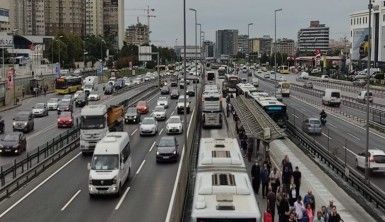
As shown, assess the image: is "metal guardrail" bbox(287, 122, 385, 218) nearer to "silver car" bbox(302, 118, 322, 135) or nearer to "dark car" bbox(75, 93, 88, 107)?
"silver car" bbox(302, 118, 322, 135)

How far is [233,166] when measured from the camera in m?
21.0

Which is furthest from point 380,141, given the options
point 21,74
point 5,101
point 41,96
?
point 21,74

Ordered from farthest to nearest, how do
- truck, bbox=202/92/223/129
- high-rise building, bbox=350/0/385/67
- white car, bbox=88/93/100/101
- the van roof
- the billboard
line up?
1. the billboard
2. high-rise building, bbox=350/0/385/67
3. white car, bbox=88/93/100/101
4. truck, bbox=202/92/223/129
5. the van roof

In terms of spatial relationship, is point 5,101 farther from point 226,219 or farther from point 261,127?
point 226,219

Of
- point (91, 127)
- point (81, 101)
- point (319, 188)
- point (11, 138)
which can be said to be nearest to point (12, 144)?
point (11, 138)

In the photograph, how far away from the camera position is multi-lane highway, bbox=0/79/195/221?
912 inches

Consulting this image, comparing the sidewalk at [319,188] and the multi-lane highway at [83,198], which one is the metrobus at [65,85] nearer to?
the sidewalk at [319,188]

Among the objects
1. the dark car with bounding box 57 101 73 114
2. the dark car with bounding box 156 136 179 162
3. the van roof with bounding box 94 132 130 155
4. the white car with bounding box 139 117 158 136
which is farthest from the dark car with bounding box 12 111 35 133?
the van roof with bounding box 94 132 130 155

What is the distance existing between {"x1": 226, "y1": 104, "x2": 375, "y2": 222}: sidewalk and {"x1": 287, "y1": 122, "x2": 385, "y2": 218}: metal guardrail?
44 cm

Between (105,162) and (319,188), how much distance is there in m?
9.85

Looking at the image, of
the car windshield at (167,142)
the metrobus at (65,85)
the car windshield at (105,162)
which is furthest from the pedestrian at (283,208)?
the metrobus at (65,85)

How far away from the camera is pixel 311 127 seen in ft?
152

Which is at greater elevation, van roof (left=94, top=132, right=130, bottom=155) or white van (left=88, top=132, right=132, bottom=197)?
van roof (left=94, top=132, right=130, bottom=155)

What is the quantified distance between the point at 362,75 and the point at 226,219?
124 meters
